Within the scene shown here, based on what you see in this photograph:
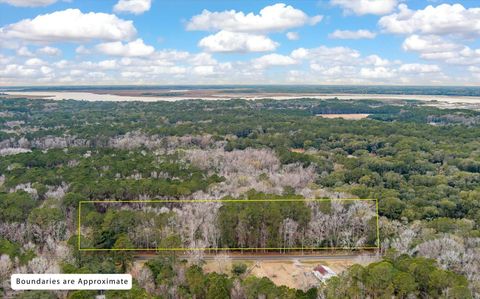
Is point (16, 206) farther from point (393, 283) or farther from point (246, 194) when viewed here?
point (393, 283)

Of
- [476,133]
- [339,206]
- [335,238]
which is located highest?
[476,133]

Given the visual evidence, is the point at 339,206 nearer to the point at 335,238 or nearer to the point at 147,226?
the point at 335,238

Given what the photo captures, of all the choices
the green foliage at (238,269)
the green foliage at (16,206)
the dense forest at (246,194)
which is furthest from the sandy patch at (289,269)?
the green foliage at (16,206)

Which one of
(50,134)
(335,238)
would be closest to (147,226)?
(335,238)

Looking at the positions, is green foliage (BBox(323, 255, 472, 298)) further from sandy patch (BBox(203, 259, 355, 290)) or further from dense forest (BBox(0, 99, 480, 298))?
sandy patch (BBox(203, 259, 355, 290))

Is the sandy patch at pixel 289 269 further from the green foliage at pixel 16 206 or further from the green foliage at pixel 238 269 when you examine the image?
the green foliage at pixel 16 206

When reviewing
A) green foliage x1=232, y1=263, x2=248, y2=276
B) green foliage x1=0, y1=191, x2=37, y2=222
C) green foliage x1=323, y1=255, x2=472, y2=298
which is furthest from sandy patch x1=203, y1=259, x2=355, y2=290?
green foliage x1=0, y1=191, x2=37, y2=222

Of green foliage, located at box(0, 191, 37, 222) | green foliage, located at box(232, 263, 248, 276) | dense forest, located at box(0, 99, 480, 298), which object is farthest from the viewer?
green foliage, located at box(0, 191, 37, 222)

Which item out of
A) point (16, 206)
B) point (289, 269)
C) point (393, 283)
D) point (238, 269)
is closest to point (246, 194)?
point (289, 269)
